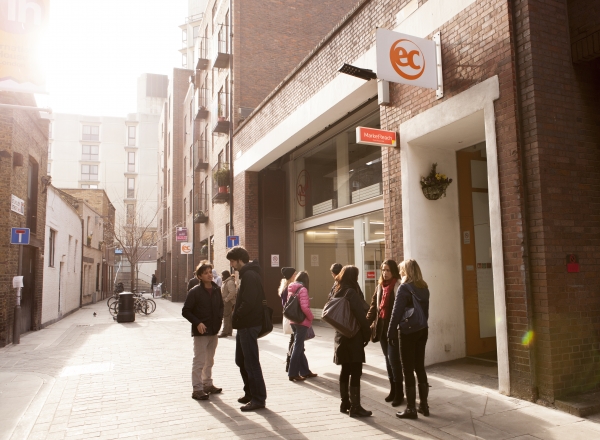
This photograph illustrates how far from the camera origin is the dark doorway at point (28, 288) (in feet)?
47.5

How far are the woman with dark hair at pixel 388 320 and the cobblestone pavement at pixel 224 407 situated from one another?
9.4 inches

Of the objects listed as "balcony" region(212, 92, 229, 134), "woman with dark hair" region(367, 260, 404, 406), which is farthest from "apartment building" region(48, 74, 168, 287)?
"woman with dark hair" region(367, 260, 404, 406)

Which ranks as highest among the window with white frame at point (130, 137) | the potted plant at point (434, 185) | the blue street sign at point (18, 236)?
the window with white frame at point (130, 137)

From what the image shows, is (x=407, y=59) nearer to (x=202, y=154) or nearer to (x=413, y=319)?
(x=413, y=319)

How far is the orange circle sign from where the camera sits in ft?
24.0

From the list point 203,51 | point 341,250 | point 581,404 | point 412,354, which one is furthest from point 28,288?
point 203,51

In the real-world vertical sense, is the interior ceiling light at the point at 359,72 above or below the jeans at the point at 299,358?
above

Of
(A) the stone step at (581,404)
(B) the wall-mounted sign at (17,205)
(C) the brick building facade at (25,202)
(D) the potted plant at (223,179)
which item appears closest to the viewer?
(A) the stone step at (581,404)

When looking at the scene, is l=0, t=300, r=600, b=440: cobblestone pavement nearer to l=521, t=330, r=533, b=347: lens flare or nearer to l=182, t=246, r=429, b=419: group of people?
l=182, t=246, r=429, b=419: group of people

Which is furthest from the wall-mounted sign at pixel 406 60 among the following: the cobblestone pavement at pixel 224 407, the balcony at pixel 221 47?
the balcony at pixel 221 47

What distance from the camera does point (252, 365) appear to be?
6008 mm

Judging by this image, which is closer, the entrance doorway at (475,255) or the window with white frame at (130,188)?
the entrance doorway at (475,255)

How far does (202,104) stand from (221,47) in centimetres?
626

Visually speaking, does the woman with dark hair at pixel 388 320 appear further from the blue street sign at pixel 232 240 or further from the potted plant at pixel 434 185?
the blue street sign at pixel 232 240
